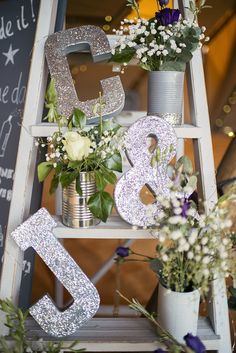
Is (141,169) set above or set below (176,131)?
below

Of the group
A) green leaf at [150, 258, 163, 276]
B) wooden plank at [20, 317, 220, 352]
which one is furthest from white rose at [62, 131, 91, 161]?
wooden plank at [20, 317, 220, 352]

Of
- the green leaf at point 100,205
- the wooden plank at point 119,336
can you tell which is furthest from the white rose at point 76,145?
the wooden plank at point 119,336

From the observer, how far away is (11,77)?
152 centimetres

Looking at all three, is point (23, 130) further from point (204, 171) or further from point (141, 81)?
point (141, 81)

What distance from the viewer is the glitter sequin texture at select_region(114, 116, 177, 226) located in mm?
1057

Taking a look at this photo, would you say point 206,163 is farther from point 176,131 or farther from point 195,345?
point 195,345

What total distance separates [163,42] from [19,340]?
802 mm

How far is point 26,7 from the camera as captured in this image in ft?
4.81

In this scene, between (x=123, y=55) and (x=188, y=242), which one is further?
(x=123, y=55)

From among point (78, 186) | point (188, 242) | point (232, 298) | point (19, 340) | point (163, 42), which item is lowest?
point (19, 340)

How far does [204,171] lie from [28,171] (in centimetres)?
46

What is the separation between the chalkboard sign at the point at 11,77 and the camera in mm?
1475

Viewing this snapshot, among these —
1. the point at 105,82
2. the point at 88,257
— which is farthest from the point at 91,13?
the point at 105,82

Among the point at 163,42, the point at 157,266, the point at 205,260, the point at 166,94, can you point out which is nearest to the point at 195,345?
the point at 205,260
